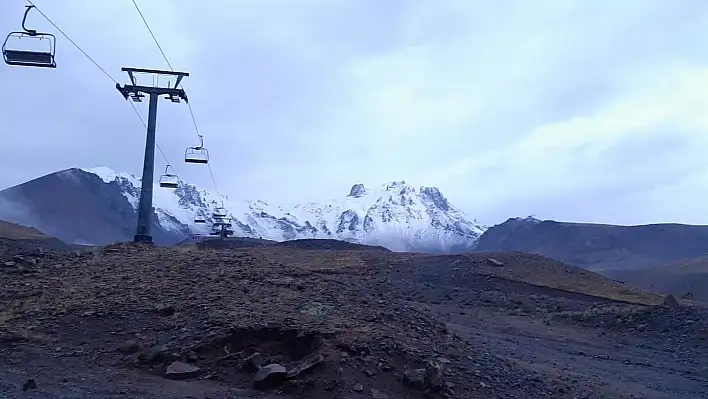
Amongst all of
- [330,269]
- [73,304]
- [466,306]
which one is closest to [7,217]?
[330,269]

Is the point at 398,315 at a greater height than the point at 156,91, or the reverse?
the point at 156,91

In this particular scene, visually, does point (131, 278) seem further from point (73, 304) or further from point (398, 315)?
point (398, 315)

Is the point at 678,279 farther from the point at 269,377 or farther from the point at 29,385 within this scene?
the point at 29,385

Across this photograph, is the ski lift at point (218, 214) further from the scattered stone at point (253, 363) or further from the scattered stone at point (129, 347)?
the scattered stone at point (253, 363)

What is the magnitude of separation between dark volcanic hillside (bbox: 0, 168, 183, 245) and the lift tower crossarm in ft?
251

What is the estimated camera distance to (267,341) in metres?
10.3

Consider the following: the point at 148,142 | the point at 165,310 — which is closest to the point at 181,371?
the point at 165,310

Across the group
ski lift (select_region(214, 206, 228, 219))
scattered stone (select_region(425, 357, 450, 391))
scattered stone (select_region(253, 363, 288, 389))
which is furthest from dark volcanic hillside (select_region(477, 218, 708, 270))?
scattered stone (select_region(253, 363, 288, 389))

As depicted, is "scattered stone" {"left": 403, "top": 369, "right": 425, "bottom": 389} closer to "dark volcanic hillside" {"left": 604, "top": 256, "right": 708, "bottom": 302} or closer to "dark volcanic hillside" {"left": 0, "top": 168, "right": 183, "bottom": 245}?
"dark volcanic hillside" {"left": 604, "top": 256, "right": 708, "bottom": 302}

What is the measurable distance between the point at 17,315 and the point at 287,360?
4.47m

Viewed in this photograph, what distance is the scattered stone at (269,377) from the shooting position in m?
9.05

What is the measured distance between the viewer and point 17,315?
38.0ft

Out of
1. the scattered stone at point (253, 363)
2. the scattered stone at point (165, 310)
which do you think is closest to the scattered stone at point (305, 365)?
the scattered stone at point (253, 363)

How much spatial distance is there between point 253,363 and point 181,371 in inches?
33.8
